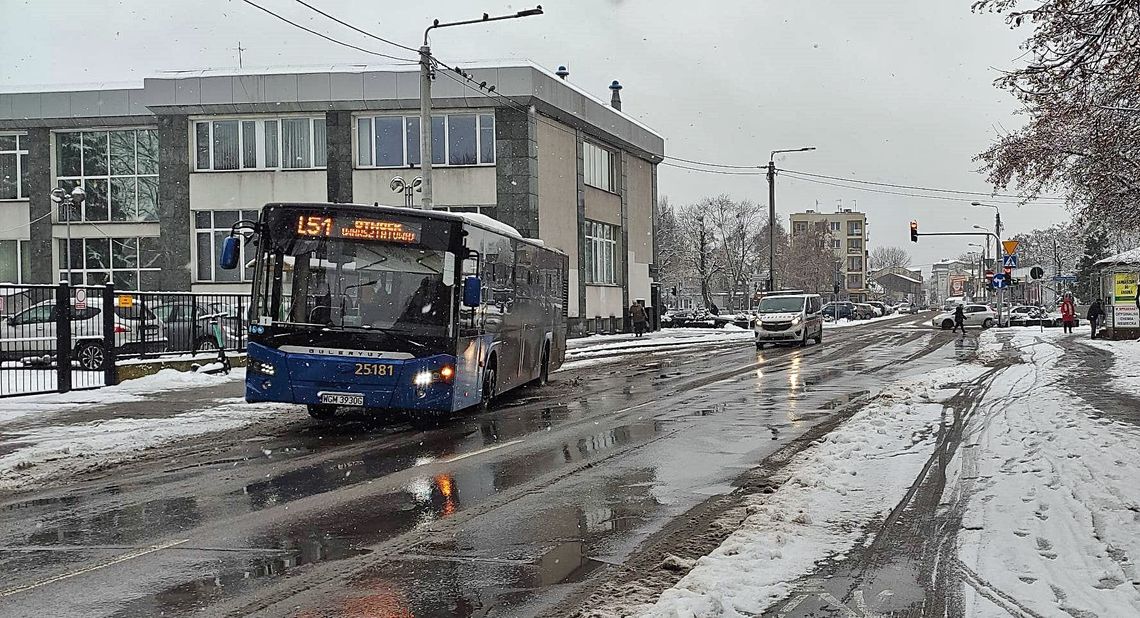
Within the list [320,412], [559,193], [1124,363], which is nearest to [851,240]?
[559,193]

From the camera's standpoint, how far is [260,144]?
41.4 metres

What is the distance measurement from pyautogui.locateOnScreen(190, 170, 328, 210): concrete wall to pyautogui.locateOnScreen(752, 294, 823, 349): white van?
57.8 feet

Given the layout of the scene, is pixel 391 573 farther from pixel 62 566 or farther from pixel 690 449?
pixel 690 449

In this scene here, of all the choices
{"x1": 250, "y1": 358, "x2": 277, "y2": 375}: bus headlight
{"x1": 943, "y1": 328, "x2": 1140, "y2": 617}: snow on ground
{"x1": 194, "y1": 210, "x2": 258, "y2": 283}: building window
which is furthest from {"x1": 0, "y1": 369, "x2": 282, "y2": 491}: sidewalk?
{"x1": 194, "y1": 210, "x2": 258, "y2": 283}: building window

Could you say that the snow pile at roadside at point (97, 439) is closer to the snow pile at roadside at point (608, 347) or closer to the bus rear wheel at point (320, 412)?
the bus rear wheel at point (320, 412)

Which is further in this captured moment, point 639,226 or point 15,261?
point 639,226

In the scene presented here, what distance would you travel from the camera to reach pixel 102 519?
829cm

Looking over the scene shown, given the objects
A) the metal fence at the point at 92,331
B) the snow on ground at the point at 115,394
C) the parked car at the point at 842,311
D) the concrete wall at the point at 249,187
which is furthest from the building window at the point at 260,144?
the parked car at the point at 842,311

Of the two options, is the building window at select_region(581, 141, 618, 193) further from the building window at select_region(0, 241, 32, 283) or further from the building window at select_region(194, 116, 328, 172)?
the building window at select_region(0, 241, 32, 283)

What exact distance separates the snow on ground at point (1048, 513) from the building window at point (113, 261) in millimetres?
37302

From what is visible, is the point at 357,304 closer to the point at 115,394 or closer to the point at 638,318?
the point at 115,394

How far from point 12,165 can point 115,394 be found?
2994cm

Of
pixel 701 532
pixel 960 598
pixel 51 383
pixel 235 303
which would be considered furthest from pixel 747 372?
pixel 960 598

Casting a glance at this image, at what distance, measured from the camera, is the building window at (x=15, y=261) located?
43.5 meters
